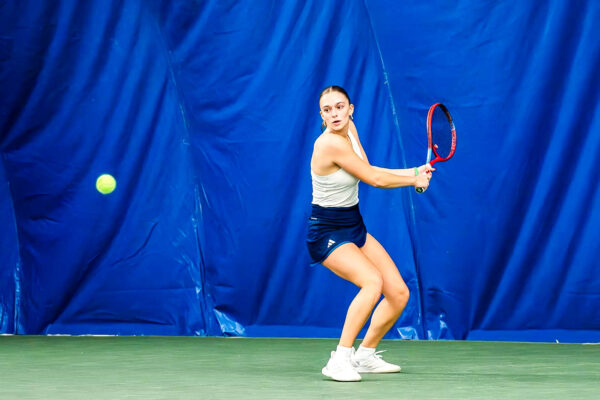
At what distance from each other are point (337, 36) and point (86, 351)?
10.2 ft

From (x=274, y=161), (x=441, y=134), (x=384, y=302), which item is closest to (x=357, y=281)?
(x=384, y=302)

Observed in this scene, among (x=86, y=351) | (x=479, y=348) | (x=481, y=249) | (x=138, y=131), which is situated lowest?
(x=86, y=351)

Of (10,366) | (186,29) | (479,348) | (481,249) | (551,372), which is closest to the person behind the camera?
(551,372)

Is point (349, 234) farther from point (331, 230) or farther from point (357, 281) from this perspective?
point (357, 281)

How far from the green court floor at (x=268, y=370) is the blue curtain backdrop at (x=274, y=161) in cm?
44

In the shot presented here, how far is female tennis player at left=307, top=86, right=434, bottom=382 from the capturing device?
491 centimetres

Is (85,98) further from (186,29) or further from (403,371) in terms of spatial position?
(403,371)

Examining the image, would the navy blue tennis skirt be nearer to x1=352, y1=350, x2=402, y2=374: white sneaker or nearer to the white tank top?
the white tank top

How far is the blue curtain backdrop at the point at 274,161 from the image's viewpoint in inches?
281

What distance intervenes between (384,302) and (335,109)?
1.11 meters

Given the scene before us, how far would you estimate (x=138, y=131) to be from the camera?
8258 millimetres

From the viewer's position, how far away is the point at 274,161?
25.8 ft

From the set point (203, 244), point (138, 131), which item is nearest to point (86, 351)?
point (203, 244)

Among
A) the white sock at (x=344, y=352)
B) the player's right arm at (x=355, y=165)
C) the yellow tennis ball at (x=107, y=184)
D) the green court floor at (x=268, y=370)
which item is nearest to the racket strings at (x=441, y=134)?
the player's right arm at (x=355, y=165)
